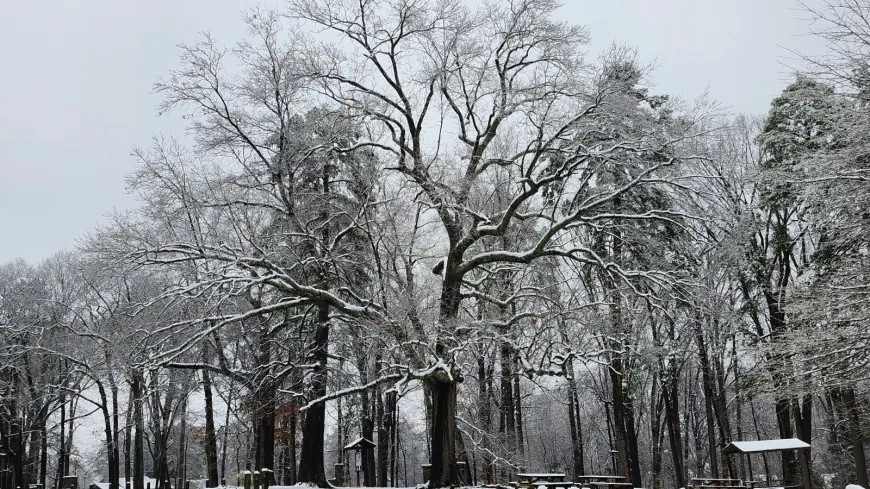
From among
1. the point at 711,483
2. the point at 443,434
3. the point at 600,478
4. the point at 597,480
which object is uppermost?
the point at 443,434

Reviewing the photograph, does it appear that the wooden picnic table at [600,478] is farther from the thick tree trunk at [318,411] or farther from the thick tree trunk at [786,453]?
the thick tree trunk at [786,453]

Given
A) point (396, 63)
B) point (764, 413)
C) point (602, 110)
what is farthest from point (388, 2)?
point (764, 413)

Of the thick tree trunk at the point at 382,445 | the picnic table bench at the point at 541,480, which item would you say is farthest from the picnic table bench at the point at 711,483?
the thick tree trunk at the point at 382,445

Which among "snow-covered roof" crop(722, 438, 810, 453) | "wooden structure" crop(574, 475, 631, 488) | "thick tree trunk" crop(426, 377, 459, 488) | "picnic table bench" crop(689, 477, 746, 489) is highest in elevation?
"thick tree trunk" crop(426, 377, 459, 488)

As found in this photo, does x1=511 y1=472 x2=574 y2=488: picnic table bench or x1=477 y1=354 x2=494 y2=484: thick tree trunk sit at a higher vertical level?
x1=477 y1=354 x2=494 y2=484: thick tree trunk

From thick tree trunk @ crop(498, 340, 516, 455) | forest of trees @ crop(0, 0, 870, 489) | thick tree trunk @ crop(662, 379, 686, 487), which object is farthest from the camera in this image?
thick tree trunk @ crop(662, 379, 686, 487)

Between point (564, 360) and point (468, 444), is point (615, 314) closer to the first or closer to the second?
point (564, 360)

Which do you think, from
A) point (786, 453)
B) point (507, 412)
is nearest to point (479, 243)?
point (507, 412)

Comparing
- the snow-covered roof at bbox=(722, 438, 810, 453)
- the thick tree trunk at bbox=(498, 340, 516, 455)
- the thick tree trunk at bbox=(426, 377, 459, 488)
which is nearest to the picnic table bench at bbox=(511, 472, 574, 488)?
the thick tree trunk at bbox=(426, 377, 459, 488)

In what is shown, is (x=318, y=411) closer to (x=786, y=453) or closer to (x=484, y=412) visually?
(x=484, y=412)

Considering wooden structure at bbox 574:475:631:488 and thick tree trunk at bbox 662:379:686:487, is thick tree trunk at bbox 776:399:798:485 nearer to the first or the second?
thick tree trunk at bbox 662:379:686:487

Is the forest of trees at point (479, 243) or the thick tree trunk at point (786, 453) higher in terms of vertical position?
the forest of trees at point (479, 243)

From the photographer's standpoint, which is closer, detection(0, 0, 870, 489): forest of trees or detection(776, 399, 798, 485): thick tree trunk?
detection(0, 0, 870, 489): forest of trees

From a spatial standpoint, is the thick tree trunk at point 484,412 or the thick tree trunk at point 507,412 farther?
the thick tree trunk at point 484,412
